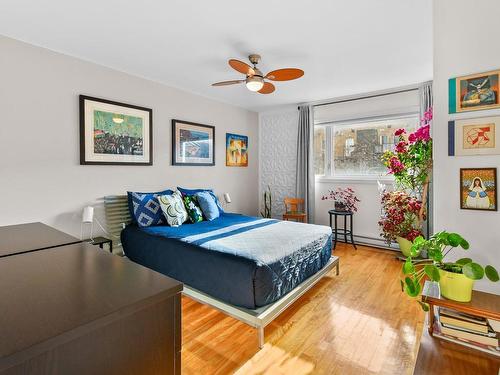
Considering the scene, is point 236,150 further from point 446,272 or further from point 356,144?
point 446,272

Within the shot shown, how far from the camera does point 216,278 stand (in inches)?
88.5

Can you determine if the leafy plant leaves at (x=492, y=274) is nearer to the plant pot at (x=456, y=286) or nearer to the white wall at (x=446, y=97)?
the plant pot at (x=456, y=286)

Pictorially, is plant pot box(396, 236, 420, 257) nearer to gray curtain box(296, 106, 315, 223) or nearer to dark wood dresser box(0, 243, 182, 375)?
gray curtain box(296, 106, 315, 223)

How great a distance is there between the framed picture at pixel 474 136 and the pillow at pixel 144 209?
2.93 m

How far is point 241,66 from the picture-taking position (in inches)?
101

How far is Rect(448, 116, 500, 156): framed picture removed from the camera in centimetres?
146

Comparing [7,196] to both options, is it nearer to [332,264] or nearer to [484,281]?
[332,264]

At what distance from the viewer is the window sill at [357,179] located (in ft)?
14.0

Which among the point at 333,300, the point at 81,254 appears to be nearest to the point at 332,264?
the point at 333,300

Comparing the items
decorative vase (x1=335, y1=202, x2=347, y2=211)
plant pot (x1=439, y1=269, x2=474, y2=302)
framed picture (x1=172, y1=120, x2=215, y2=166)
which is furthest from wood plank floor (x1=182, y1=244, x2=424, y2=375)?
framed picture (x1=172, y1=120, x2=215, y2=166)

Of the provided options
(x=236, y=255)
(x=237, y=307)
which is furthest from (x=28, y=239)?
(x=237, y=307)

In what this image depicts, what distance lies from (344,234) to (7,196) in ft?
14.5

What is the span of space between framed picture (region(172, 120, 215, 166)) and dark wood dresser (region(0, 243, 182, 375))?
326 centimetres

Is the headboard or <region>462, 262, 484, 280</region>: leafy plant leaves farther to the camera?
the headboard
